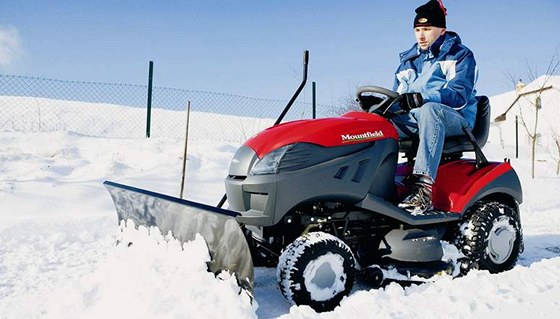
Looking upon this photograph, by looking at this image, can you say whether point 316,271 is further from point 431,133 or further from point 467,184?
point 467,184

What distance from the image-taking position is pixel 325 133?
8.67ft

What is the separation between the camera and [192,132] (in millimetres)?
15328

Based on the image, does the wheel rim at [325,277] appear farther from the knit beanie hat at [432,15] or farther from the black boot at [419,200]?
the knit beanie hat at [432,15]

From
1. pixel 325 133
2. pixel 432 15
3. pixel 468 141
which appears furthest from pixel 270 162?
pixel 432 15

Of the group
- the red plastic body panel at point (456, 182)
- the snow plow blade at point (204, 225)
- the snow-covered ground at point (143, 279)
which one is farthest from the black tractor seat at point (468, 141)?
the snow plow blade at point (204, 225)

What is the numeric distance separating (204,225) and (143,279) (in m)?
0.40

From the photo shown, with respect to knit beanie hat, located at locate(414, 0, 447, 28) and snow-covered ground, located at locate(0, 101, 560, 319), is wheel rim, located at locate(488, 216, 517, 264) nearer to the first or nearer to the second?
snow-covered ground, located at locate(0, 101, 560, 319)

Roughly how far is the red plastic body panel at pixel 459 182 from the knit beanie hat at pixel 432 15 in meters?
1.01

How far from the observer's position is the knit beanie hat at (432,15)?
3428 mm

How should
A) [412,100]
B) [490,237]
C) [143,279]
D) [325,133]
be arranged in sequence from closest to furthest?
[143,279], [325,133], [412,100], [490,237]

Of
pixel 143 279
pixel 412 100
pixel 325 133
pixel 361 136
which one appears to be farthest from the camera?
pixel 412 100

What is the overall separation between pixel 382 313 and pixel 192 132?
13.5 meters

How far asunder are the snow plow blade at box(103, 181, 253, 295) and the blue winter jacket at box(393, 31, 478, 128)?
5.41ft

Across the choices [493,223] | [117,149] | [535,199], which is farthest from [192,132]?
[493,223]
